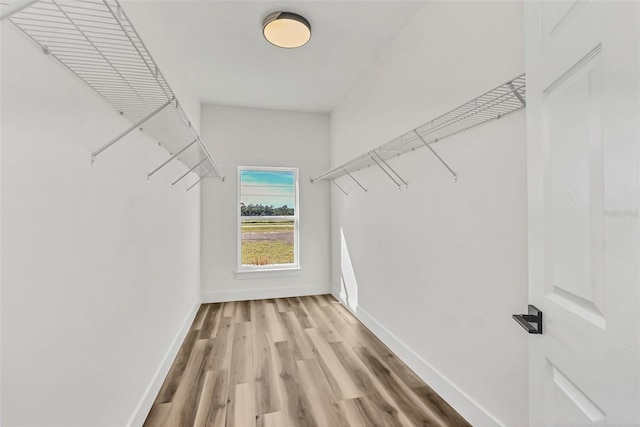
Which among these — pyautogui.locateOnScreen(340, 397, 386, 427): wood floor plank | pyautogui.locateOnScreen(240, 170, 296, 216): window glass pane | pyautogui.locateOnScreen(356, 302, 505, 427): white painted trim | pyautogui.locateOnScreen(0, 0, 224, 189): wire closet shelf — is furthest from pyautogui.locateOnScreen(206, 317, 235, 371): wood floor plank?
pyautogui.locateOnScreen(0, 0, 224, 189): wire closet shelf

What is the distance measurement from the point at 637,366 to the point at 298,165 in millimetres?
3819

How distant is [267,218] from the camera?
4074 mm

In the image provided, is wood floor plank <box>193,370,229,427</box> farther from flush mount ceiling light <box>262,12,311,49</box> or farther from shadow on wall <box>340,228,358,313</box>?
flush mount ceiling light <box>262,12,311,49</box>

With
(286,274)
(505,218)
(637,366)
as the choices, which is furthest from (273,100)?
(637,366)

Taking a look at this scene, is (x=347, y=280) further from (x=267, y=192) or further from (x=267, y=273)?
(x=267, y=192)

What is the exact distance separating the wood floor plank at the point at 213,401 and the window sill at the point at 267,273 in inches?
71.3

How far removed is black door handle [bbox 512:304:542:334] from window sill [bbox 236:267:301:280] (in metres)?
3.42

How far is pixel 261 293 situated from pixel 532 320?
3.55 metres

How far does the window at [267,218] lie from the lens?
3994mm

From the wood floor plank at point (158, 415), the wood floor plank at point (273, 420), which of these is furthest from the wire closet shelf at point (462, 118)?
the wood floor plank at point (158, 415)

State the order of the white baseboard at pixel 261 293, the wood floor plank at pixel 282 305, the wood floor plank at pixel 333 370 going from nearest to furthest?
the wood floor plank at pixel 333 370 < the wood floor plank at pixel 282 305 < the white baseboard at pixel 261 293

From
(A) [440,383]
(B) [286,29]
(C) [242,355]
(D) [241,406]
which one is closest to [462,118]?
(B) [286,29]

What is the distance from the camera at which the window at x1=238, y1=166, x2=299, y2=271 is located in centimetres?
399

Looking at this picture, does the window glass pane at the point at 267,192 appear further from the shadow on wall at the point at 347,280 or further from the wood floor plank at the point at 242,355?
the wood floor plank at the point at 242,355
